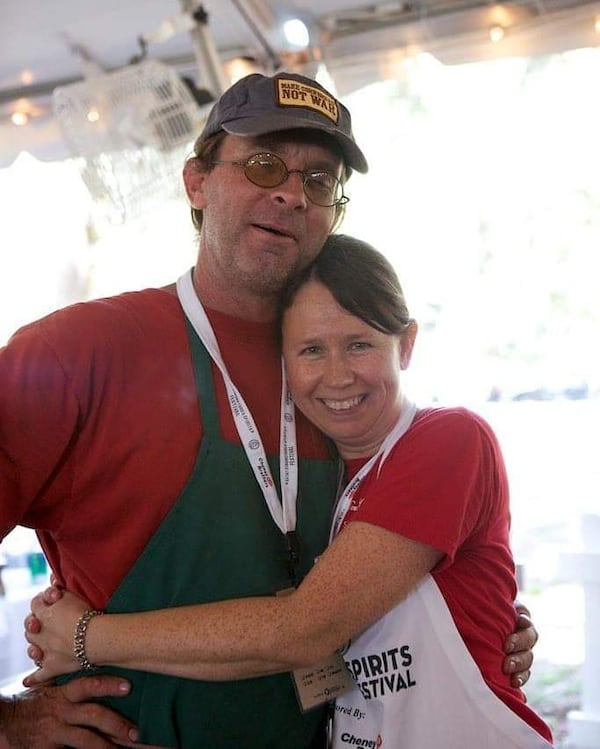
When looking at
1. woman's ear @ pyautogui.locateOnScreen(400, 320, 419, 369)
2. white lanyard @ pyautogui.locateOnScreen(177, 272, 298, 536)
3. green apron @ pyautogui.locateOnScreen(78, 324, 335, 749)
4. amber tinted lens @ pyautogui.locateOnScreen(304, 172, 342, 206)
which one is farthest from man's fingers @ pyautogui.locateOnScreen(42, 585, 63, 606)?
amber tinted lens @ pyautogui.locateOnScreen(304, 172, 342, 206)

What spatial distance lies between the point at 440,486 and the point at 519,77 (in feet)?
9.50

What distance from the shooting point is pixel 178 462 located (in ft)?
4.41

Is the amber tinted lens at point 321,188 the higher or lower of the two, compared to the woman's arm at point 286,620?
higher

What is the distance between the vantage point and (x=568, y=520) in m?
3.24

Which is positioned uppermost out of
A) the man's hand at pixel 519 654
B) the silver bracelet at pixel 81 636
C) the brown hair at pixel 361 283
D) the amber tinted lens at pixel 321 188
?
the amber tinted lens at pixel 321 188

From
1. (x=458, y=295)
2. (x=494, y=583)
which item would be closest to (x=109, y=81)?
(x=458, y=295)

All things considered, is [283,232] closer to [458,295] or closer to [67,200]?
[458,295]

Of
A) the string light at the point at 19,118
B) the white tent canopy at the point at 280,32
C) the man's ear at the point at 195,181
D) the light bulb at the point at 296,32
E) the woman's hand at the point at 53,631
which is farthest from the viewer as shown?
the string light at the point at 19,118

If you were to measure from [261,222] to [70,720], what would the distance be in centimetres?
91

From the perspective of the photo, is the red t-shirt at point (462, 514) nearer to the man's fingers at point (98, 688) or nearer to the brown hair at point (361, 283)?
the brown hair at point (361, 283)

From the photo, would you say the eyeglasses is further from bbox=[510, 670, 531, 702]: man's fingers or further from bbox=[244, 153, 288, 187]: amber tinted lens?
bbox=[510, 670, 531, 702]: man's fingers

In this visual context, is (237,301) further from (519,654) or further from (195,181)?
(519,654)

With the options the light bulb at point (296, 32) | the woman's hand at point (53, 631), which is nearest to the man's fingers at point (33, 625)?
the woman's hand at point (53, 631)

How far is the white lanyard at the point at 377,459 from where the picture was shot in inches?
55.4
